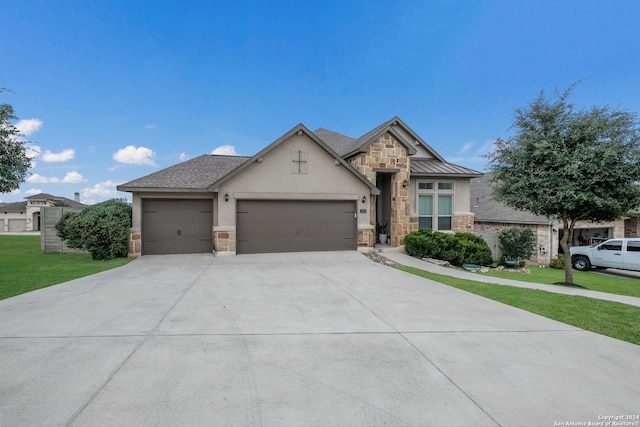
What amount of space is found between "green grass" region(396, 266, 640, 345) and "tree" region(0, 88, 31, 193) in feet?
46.3

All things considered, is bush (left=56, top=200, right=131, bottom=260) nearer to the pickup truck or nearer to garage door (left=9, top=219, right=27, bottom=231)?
the pickup truck

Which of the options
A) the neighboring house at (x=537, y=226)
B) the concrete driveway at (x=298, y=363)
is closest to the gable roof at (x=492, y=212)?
the neighboring house at (x=537, y=226)

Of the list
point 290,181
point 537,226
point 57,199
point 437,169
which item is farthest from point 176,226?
Answer: point 57,199

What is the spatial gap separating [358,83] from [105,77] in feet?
52.4

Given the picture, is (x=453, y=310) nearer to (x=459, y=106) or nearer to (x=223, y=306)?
(x=223, y=306)

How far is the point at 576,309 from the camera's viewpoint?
19.6 ft

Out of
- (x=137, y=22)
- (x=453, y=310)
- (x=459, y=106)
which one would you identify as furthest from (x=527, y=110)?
(x=137, y=22)

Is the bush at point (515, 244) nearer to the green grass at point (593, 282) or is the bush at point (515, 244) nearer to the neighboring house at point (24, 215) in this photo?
the green grass at point (593, 282)

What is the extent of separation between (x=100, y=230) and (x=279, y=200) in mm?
6800

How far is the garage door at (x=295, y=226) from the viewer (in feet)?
40.6

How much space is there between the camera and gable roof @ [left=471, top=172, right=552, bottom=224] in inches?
696

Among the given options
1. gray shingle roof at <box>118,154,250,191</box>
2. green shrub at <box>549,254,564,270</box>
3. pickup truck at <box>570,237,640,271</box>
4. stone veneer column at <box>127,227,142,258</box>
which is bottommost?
green shrub at <box>549,254,564,270</box>

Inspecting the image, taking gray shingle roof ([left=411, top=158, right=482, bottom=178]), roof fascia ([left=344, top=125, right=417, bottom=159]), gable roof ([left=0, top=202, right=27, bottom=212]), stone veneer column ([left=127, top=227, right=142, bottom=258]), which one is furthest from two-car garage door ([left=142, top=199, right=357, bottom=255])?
gable roof ([left=0, top=202, right=27, bottom=212])

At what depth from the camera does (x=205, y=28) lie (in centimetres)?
1585
